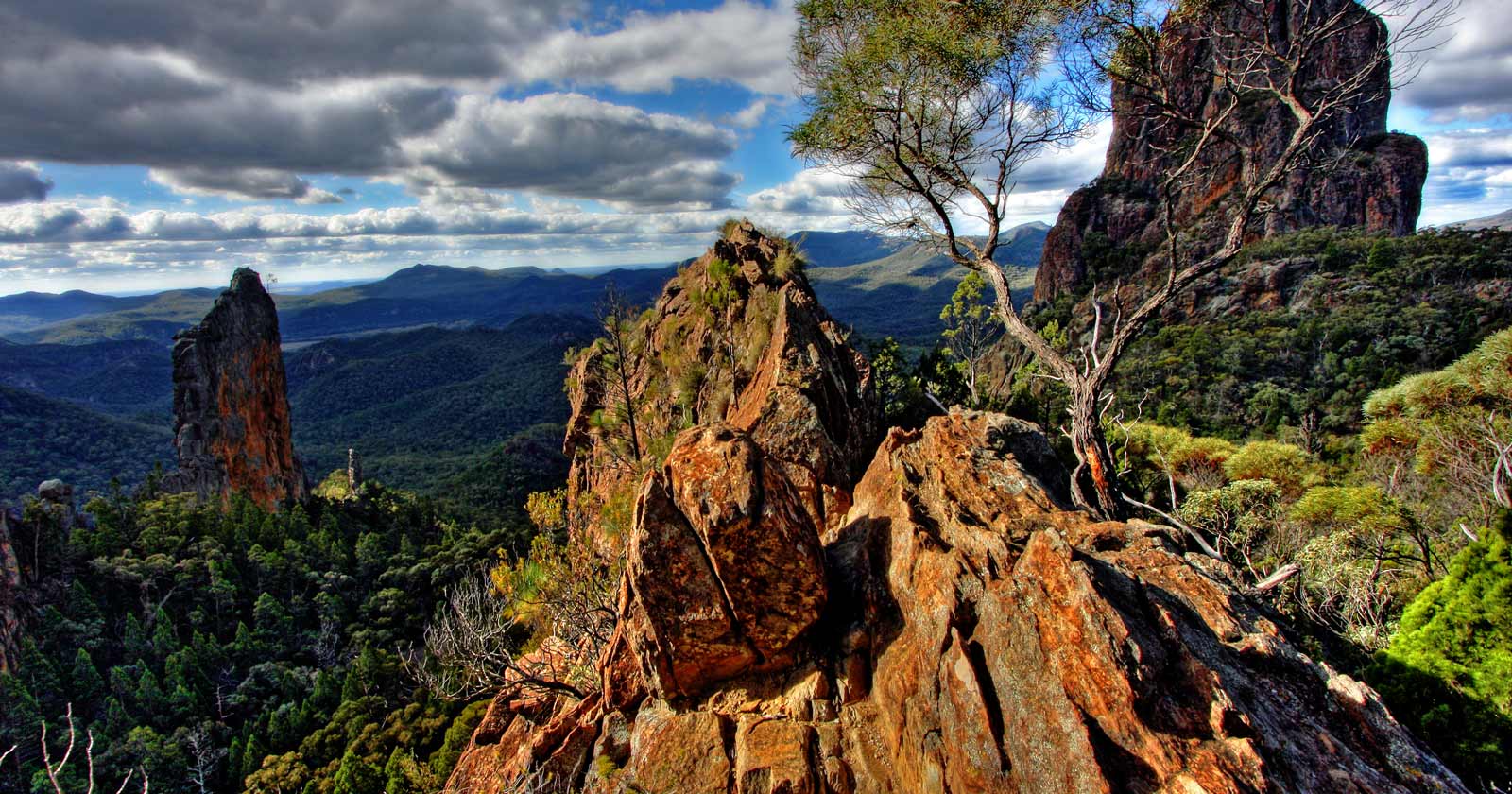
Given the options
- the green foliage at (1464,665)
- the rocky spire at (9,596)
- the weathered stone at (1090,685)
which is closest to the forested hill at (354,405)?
the rocky spire at (9,596)

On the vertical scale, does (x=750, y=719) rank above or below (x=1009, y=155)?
below

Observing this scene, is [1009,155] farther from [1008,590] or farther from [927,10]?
[1008,590]

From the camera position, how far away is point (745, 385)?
47.0ft

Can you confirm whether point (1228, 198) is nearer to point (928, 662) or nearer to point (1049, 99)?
point (1049, 99)

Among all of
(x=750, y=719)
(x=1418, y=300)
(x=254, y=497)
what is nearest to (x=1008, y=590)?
(x=750, y=719)

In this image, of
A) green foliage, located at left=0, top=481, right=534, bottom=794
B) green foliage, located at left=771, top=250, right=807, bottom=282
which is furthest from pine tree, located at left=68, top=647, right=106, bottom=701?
green foliage, located at left=771, top=250, right=807, bottom=282

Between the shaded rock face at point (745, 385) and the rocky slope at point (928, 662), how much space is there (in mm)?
1573

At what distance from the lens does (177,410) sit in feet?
195

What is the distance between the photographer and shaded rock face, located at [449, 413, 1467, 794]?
4840 mm

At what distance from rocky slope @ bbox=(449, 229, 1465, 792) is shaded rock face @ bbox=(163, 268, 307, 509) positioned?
6718cm

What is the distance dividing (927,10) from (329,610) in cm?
4992

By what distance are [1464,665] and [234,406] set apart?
81932mm

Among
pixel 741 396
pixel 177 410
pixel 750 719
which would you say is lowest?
pixel 177 410

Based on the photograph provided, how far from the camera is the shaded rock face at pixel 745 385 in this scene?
10281mm
